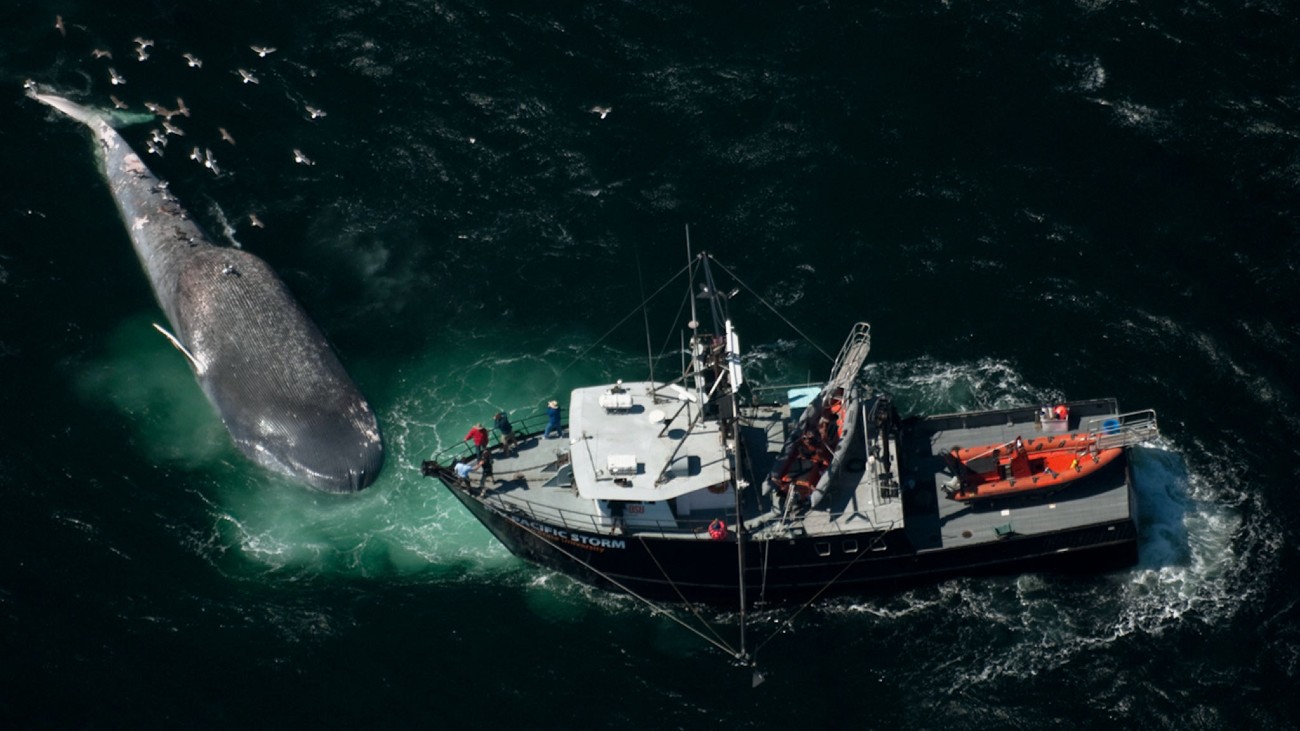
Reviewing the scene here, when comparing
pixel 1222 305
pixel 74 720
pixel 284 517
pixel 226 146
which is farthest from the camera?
pixel 226 146

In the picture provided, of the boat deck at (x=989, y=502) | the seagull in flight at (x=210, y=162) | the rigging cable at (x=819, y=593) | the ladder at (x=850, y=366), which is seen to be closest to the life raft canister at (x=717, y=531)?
the rigging cable at (x=819, y=593)

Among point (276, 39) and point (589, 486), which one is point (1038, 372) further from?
point (276, 39)

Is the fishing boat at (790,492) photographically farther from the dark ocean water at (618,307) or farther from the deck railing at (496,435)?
the dark ocean water at (618,307)

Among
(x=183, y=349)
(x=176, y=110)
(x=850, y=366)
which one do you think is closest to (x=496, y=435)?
(x=850, y=366)

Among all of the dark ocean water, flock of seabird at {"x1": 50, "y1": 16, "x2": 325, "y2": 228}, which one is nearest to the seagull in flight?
flock of seabird at {"x1": 50, "y1": 16, "x2": 325, "y2": 228}

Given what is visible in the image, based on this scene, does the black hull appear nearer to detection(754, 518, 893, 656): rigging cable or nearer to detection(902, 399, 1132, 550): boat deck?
detection(754, 518, 893, 656): rigging cable

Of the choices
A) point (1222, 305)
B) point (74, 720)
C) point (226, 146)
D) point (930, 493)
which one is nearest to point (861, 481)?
point (930, 493)

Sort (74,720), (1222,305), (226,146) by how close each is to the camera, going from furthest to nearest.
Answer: (226,146) → (1222,305) → (74,720)
